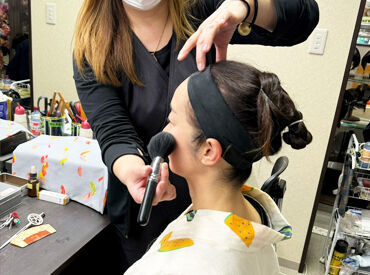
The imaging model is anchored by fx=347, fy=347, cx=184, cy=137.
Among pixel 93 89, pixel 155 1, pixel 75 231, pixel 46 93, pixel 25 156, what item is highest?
pixel 155 1

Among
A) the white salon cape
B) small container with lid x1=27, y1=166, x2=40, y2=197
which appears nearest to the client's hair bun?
the white salon cape

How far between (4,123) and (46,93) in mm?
483

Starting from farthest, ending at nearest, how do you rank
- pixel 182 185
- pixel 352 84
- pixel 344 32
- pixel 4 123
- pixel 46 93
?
1. pixel 352 84
2. pixel 46 93
3. pixel 344 32
4. pixel 4 123
5. pixel 182 185

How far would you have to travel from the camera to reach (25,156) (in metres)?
1.44

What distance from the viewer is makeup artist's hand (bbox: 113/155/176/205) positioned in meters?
0.83

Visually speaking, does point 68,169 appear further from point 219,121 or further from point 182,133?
point 219,121

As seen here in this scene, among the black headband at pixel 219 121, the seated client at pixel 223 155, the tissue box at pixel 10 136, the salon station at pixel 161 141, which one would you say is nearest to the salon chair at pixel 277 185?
the salon station at pixel 161 141

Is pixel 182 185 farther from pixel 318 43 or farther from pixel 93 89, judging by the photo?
pixel 318 43

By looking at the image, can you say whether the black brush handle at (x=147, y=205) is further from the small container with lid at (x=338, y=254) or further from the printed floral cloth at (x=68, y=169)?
the small container with lid at (x=338, y=254)

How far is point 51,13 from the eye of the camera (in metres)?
2.01

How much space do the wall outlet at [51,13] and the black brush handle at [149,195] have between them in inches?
62.1

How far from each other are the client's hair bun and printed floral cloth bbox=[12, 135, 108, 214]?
0.74 meters

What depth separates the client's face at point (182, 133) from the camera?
88 cm

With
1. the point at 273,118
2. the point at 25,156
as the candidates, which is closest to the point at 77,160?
the point at 25,156
